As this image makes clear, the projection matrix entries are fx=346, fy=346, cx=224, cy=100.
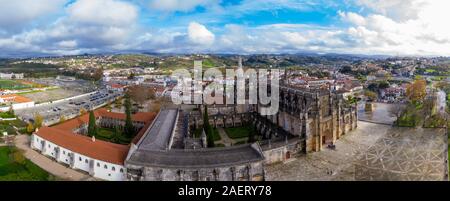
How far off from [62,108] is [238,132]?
140 ft

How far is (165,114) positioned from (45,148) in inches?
611

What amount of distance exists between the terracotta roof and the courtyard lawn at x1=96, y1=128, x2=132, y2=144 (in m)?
6.58

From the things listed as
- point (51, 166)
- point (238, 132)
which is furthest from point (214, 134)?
point (51, 166)

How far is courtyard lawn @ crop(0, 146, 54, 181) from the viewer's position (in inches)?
1211

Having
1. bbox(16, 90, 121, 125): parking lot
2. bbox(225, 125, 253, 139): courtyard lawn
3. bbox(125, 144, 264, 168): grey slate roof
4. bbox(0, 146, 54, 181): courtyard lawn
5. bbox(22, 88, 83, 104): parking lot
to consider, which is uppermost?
bbox(125, 144, 264, 168): grey slate roof

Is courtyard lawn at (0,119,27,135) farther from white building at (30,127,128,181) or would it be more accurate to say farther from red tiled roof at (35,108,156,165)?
white building at (30,127,128,181)

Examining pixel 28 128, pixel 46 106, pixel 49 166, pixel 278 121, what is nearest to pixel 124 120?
pixel 28 128

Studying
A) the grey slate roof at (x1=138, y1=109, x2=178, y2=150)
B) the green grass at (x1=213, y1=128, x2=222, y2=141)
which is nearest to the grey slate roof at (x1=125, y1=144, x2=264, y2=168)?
the grey slate roof at (x1=138, y1=109, x2=178, y2=150)

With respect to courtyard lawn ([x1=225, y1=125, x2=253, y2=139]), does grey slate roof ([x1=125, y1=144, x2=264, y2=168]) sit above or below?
above

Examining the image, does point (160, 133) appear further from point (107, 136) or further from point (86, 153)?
point (107, 136)

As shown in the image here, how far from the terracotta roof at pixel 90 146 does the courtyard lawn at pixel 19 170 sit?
9.90ft

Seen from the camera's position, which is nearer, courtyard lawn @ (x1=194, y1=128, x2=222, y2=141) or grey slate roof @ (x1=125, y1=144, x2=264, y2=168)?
grey slate roof @ (x1=125, y1=144, x2=264, y2=168)

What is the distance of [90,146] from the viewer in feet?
106

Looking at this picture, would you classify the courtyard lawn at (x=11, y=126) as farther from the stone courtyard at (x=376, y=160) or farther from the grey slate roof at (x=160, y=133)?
the stone courtyard at (x=376, y=160)
